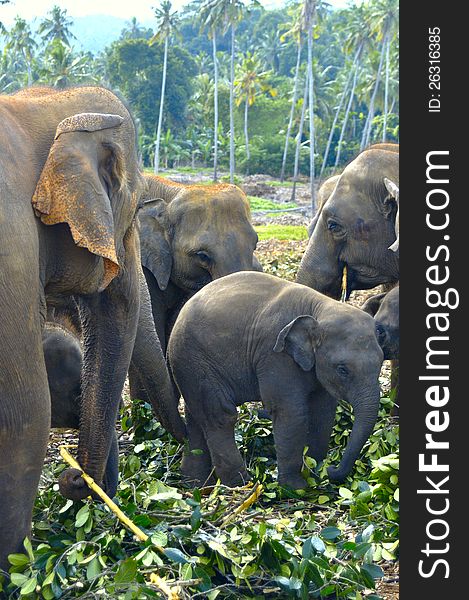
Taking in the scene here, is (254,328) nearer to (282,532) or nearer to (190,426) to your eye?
(190,426)

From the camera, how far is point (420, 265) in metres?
3.54

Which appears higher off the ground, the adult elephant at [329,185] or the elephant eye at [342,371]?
the adult elephant at [329,185]

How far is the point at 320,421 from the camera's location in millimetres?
5750

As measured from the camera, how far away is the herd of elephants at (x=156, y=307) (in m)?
3.47

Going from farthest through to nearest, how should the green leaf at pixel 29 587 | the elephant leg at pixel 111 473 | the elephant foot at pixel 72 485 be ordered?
the elephant leg at pixel 111 473, the elephant foot at pixel 72 485, the green leaf at pixel 29 587

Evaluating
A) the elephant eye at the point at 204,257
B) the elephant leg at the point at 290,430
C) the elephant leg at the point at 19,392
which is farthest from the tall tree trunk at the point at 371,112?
the elephant leg at the point at 19,392

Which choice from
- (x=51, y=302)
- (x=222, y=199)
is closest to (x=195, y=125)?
(x=222, y=199)

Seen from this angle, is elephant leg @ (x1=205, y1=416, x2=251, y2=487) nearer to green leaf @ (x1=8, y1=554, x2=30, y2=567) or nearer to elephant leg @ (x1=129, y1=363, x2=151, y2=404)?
elephant leg @ (x1=129, y1=363, x2=151, y2=404)

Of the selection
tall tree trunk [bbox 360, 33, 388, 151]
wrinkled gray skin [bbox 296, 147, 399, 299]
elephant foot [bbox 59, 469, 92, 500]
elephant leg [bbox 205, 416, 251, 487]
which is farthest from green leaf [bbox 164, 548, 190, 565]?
tall tree trunk [bbox 360, 33, 388, 151]

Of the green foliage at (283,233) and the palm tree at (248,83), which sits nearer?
the green foliage at (283,233)

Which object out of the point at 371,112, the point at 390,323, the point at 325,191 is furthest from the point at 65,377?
the point at 371,112

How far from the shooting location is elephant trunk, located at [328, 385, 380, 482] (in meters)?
5.33

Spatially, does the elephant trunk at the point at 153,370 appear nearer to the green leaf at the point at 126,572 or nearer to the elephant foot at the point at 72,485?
the elephant foot at the point at 72,485

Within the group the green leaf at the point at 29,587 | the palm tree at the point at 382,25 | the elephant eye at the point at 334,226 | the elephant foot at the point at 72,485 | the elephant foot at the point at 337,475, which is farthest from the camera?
the palm tree at the point at 382,25
